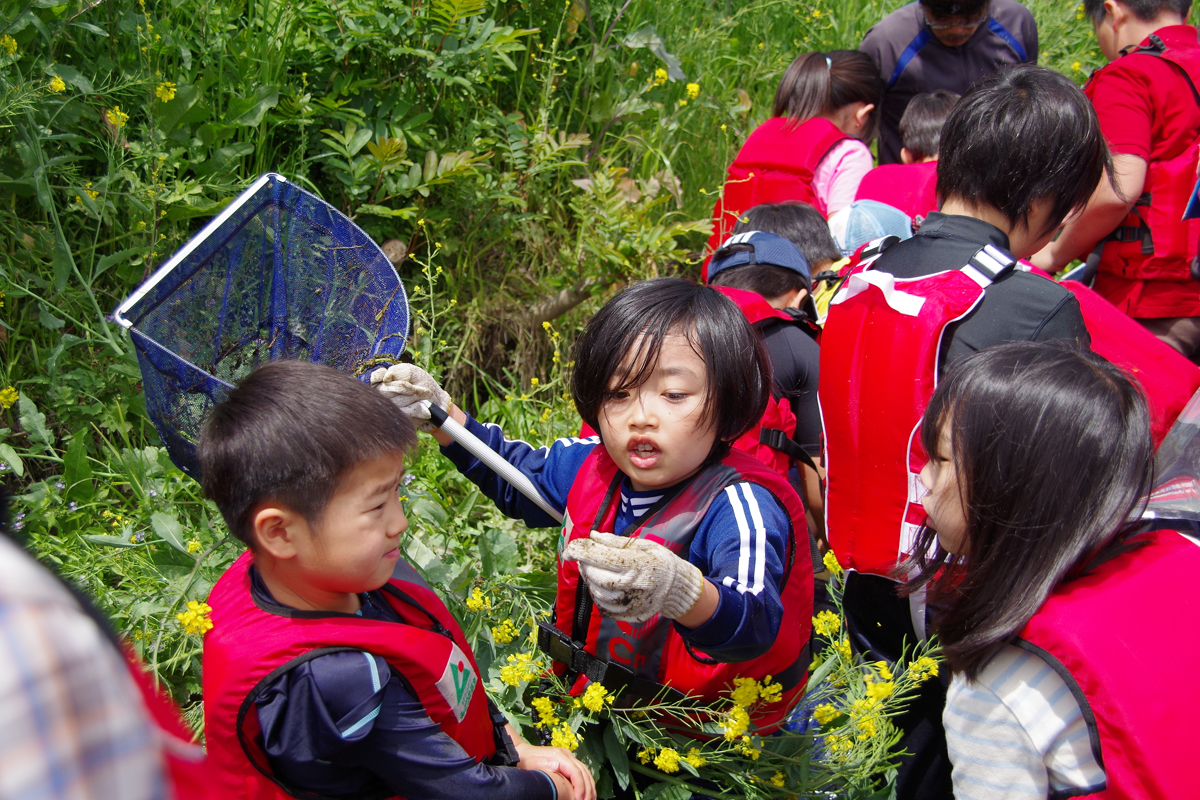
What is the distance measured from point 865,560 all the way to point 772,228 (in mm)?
1357

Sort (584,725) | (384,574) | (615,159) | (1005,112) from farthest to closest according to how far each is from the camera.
A: 1. (615,159)
2. (1005,112)
3. (584,725)
4. (384,574)

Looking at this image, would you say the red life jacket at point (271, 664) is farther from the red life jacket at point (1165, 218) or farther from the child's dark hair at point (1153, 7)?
the child's dark hair at point (1153, 7)

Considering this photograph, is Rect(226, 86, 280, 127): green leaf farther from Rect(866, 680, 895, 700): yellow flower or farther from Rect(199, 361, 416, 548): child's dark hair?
Rect(866, 680, 895, 700): yellow flower

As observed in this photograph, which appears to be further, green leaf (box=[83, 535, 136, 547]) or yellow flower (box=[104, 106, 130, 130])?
yellow flower (box=[104, 106, 130, 130])

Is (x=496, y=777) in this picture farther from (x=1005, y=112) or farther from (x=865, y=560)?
(x=1005, y=112)

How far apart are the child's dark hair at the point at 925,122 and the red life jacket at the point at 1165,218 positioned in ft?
2.04

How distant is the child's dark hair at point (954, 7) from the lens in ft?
12.1

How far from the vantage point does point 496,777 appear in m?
1.37

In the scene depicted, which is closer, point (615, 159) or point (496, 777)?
point (496, 777)

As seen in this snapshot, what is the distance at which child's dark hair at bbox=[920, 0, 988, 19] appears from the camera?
12.1 feet

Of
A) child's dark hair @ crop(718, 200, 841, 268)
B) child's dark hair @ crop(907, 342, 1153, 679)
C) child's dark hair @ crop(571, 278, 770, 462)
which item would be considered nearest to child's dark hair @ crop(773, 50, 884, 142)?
child's dark hair @ crop(718, 200, 841, 268)

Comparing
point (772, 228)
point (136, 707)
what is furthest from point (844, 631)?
point (136, 707)

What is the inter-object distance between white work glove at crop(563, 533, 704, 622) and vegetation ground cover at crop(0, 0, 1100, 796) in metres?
0.42

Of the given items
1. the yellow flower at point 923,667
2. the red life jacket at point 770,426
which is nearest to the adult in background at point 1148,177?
the red life jacket at point 770,426
